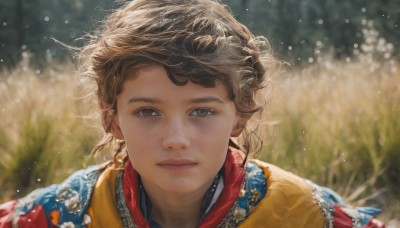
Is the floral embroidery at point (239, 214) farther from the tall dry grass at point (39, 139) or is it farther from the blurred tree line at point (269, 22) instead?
the blurred tree line at point (269, 22)

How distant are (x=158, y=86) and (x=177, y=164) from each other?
26 centimetres

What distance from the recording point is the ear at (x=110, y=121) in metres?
2.86

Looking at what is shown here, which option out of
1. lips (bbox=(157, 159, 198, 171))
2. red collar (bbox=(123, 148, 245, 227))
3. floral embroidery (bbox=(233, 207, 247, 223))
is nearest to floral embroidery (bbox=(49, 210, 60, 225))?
red collar (bbox=(123, 148, 245, 227))

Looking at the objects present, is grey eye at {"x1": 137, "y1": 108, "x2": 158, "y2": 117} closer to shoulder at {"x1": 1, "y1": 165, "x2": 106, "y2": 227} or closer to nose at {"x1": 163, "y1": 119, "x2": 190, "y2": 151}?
nose at {"x1": 163, "y1": 119, "x2": 190, "y2": 151}

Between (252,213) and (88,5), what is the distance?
Result: 6226 millimetres

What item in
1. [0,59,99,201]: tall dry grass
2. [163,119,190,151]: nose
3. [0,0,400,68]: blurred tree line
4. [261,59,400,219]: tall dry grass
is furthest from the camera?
[0,0,400,68]: blurred tree line

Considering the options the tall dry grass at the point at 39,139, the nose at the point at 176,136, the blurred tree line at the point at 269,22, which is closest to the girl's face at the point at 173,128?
the nose at the point at 176,136

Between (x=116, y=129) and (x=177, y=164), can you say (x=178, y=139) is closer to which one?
(x=177, y=164)

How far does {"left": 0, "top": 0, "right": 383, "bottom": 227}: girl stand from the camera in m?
2.53

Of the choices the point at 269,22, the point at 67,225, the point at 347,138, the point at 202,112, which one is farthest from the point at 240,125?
the point at 269,22

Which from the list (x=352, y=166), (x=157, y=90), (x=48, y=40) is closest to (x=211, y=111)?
(x=157, y=90)

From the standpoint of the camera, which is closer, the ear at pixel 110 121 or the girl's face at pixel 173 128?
the girl's face at pixel 173 128

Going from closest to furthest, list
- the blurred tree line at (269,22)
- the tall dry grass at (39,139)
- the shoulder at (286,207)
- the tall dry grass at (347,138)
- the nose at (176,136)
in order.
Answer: the nose at (176,136), the shoulder at (286,207), the tall dry grass at (347,138), the tall dry grass at (39,139), the blurred tree line at (269,22)

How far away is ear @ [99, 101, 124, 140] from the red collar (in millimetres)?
132
